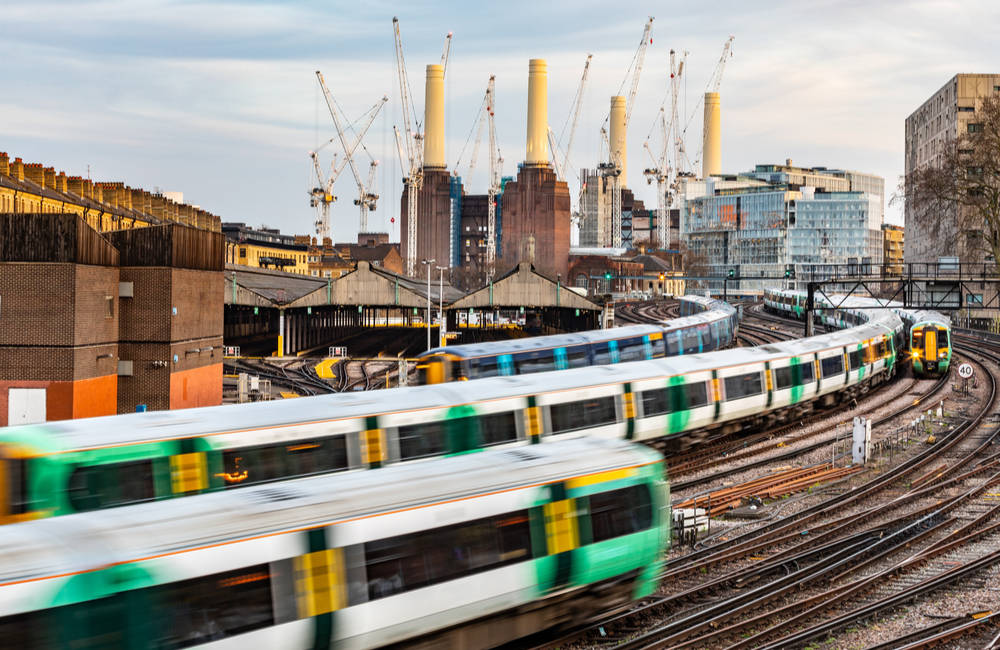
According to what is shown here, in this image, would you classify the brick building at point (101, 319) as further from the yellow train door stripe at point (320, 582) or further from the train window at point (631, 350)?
the yellow train door stripe at point (320, 582)

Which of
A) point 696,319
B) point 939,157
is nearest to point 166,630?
point 696,319

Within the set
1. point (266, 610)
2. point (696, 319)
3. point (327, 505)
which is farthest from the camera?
point (696, 319)

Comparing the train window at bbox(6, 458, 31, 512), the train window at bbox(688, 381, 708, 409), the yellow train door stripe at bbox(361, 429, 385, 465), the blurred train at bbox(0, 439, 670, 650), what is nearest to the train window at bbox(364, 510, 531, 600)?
the blurred train at bbox(0, 439, 670, 650)

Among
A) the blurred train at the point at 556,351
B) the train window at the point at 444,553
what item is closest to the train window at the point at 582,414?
the blurred train at the point at 556,351

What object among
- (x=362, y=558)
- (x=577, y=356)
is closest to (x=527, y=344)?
(x=577, y=356)

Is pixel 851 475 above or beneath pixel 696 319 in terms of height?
beneath

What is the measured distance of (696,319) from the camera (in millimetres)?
48844

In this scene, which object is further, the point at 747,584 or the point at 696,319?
the point at 696,319

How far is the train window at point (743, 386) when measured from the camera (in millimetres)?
29844

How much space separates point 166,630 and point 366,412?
851 cm

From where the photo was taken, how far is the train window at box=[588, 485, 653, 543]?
1405cm

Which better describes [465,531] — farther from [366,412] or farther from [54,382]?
[54,382]

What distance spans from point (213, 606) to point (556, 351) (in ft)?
79.3

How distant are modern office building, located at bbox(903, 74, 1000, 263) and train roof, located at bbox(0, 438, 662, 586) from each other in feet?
305
